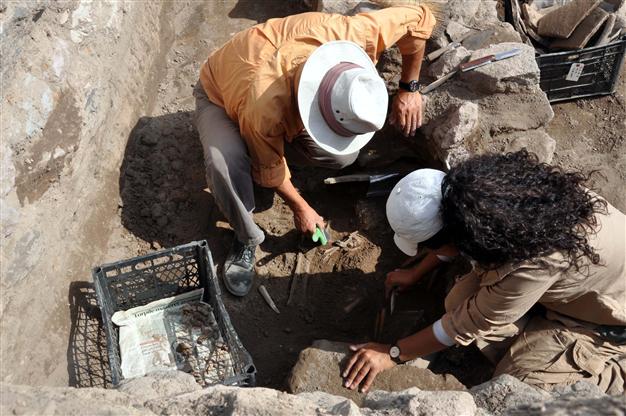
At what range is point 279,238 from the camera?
4.15 meters

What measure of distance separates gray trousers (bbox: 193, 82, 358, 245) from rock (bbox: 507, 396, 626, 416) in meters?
2.23

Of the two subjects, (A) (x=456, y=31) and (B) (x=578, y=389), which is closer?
(B) (x=578, y=389)

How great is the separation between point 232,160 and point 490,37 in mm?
2269

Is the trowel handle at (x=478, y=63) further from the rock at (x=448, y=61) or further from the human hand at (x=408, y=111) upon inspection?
the human hand at (x=408, y=111)

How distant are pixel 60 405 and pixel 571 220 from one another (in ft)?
6.91

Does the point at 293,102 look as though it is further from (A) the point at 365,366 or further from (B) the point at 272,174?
(A) the point at 365,366

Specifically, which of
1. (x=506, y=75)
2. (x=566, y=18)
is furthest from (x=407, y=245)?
(x=566, y=18)

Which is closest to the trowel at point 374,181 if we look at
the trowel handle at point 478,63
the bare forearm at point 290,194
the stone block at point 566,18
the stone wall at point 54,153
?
the bare forearm at point 290,194

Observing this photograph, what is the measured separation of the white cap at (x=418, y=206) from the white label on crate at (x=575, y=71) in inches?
103

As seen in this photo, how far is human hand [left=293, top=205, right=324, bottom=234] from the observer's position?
3.79 metres

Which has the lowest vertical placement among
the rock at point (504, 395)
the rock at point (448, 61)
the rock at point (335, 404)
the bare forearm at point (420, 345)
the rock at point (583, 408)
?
the bare forearm at point (420, 345)

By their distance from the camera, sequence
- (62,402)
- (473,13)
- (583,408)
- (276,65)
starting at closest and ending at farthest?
1. (583,408)
2. (62,402)
3. (276,65)
4. (473,13)

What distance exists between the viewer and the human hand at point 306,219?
3.79 m

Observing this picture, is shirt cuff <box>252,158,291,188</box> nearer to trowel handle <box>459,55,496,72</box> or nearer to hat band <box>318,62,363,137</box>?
hat band <box>318,62,363,137</box>
